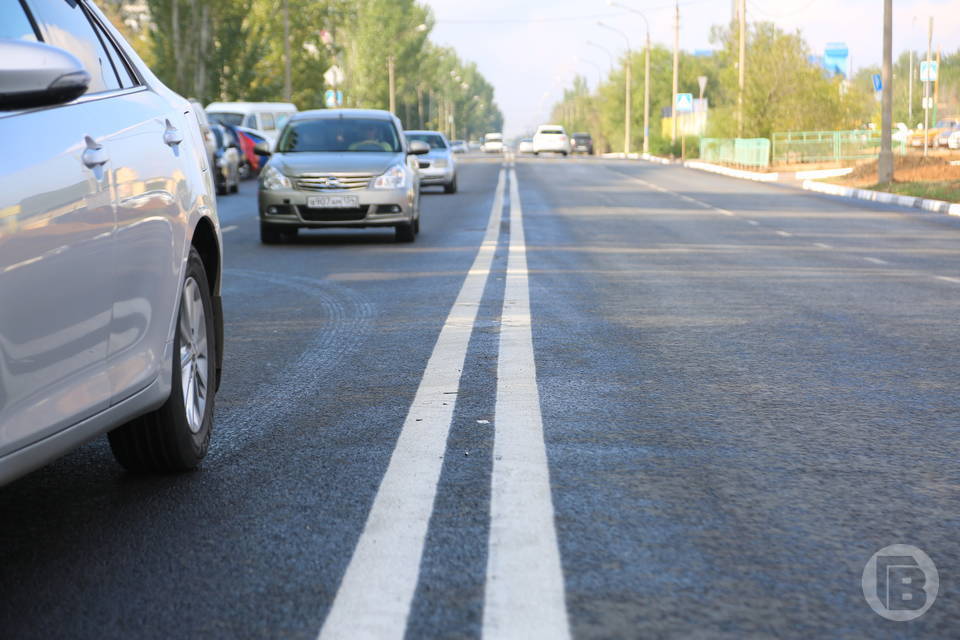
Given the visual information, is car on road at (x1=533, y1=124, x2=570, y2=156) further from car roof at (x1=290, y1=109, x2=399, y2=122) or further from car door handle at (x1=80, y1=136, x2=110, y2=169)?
car door handle at (x1=80, y1=136, x2=110, y2=169)

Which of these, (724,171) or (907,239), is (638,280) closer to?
(907,239)

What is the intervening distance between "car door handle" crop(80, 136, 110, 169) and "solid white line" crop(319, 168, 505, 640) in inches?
45.9

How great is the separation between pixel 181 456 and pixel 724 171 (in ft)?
154

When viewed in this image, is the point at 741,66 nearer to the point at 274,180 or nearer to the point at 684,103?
the point at 684,103

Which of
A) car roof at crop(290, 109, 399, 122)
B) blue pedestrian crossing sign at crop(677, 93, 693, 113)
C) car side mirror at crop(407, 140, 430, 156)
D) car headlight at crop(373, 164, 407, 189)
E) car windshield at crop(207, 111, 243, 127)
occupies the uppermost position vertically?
blue pedestrian crossing sign at crop(677, 93, 693, 113)

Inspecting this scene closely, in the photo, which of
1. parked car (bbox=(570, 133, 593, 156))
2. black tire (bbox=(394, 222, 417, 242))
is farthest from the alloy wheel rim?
parked car (bbox=(570, 133, 593, 156))

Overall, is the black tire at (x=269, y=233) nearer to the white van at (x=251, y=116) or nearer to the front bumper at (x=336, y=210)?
the front bumper at (x=336, y=210)

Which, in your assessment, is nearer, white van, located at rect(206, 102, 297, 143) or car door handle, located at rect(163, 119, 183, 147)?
car door handle, located at rect(163, 119, 183, 147)

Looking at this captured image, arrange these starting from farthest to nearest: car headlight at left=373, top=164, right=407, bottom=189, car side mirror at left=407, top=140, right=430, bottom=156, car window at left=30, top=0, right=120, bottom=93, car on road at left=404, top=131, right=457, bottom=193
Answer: car on road at left=404, top=131, right=457, bottom=193, car side mirror at left=407, top=140, right=430, bottom=156, car headlight at left=373, top=164, right=407, bottom=189, car window at left=30, top=0, right=120, bottom=93

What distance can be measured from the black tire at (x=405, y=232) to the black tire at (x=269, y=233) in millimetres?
1303

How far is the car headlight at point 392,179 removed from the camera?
1551 cm

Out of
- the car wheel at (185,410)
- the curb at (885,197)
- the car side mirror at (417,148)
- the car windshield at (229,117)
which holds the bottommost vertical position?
the curb at (885,197)

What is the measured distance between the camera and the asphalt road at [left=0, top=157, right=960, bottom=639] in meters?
3.14
